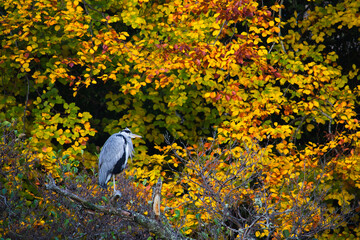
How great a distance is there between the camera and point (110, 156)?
5023mm

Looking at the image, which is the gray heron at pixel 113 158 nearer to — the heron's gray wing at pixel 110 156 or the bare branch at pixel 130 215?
the heron's gray wing at pixel 110 156

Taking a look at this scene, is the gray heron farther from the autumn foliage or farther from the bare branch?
the bare branch

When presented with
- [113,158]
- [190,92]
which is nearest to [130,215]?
[113,158]

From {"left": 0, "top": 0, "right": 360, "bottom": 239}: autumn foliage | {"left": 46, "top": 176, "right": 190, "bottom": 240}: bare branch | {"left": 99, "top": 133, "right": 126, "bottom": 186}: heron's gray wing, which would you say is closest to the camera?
{"left": 46, "top": 176, "right": 190, "bottom": 240}: bare branch

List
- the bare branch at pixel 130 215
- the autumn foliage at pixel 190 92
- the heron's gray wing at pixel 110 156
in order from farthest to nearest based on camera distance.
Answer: the autumn foliage at pixel 190 92 < the heron's gray wing at pixel 110 156 < the bare branch at pixel 130 215

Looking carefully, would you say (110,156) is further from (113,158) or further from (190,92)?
(190,92)

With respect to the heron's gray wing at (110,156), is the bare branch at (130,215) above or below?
above

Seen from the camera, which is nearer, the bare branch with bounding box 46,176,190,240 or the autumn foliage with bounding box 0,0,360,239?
the bare branch with bounding box 46,176,190,240

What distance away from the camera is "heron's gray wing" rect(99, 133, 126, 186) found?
503cm

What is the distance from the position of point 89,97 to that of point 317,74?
405cm

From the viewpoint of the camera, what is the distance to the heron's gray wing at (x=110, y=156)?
5.03 meters

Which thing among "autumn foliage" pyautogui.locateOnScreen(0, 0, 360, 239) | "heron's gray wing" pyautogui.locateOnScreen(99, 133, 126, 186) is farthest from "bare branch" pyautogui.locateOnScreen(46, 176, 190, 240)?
"autumn foliage" pyautogui.locateOnScreen(0, 0, 360, 239)

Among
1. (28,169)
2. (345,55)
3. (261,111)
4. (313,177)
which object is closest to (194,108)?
(261,111)

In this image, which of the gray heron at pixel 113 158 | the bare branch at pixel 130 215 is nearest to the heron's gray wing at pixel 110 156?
the gray heron at pixel 113 158
